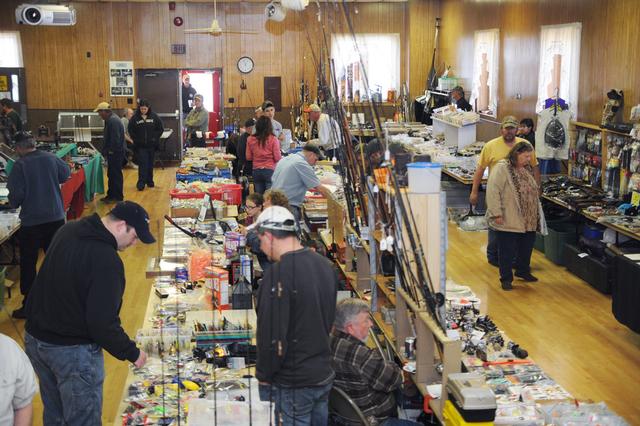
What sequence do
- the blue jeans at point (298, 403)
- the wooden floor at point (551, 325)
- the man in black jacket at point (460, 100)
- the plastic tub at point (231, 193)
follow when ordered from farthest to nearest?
the man in black jacket at point (460, 100), the plastic tub at point (231, 193), the wooden floor at point (551, 325), the blue jeans at point (298, 403)

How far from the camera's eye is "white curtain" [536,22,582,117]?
1165 cm

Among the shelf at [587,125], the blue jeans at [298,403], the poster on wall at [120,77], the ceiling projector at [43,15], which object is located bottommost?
the blue jeans at [298,403]

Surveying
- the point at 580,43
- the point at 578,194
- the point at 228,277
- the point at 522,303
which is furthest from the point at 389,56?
the point at 228,277

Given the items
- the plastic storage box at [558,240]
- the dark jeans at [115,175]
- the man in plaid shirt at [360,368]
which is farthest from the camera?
the dark jeans at [115,175]

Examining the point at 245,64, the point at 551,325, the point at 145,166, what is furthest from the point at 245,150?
the point at 245,64

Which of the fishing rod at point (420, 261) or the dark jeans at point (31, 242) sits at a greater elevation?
the fishing rod at point (420, 261)

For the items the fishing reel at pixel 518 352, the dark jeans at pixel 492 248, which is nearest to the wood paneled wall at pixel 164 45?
the dark jeans at pixel 492 248

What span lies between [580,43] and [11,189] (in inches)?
288

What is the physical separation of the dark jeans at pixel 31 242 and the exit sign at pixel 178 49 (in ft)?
38.4

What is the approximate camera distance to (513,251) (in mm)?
8609

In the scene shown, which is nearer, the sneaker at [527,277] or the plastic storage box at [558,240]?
the sneaker at [527,277]

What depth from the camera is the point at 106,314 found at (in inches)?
161

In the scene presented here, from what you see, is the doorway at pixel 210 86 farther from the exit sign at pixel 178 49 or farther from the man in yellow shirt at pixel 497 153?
the man in yellow shirt at pixel 497 153

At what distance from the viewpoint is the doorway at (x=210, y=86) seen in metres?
19.5
